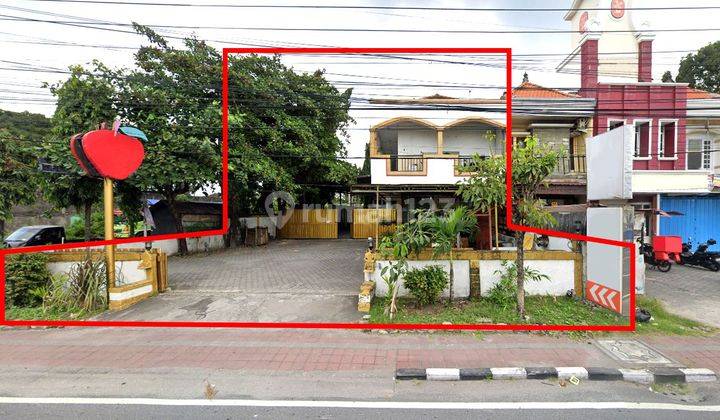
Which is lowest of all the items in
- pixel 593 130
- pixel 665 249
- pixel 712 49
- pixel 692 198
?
pixel 665 249

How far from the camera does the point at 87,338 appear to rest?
212 inches

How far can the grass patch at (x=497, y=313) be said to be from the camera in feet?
19.4

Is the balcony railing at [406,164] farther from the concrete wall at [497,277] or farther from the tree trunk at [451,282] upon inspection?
the tree trunk at [451,282]

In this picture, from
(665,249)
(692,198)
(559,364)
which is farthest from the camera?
(692,198)

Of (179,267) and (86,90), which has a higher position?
(86,90)

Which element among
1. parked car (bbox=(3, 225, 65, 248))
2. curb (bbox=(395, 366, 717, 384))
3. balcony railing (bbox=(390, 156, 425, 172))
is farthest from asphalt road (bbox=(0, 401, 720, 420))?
parked car (bbox=(3, 225, 65, 248))

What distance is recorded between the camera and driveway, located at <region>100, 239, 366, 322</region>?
6422 millimetres

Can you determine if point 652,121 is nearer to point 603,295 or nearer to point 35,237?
point 603,295

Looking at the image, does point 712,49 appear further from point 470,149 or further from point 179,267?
point 179,267

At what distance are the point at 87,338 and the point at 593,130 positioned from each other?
53.9 feet

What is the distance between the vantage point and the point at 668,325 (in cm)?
577

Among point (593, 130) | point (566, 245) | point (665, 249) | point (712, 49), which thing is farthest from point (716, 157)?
point (712, 49)

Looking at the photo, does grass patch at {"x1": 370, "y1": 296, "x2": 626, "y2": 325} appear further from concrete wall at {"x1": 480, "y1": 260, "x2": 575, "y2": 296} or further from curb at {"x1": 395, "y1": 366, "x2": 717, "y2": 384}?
curb at {"x1": 395, "y1": 366, "x2": 717, "y2": 384}

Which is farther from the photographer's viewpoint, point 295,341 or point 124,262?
point 124,262
